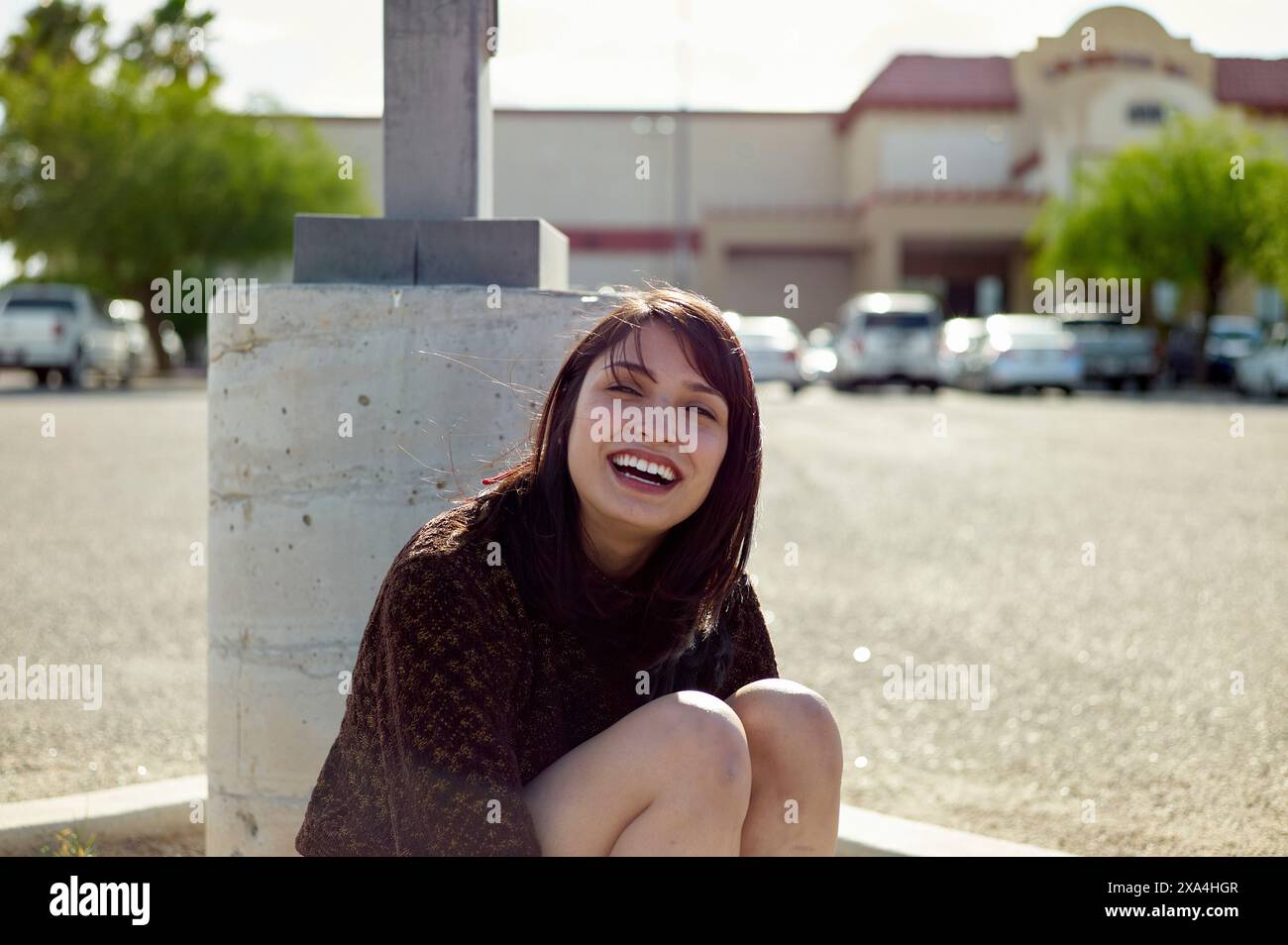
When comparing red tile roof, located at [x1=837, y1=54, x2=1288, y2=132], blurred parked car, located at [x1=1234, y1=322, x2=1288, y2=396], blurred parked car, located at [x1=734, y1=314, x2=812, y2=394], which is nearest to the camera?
blurred parked car, located at [x1=734, y1=314, x2=812, y2=394]

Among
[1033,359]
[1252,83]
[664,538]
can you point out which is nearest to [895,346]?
[1033,359]

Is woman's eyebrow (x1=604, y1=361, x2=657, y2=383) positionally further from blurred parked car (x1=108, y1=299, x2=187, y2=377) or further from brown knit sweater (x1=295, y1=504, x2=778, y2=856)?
blurred parked car (x1=108, y1=299, x2=187, y2=377)

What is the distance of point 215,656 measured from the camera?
134 inches

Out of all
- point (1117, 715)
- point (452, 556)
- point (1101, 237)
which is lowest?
point (1117, 715)

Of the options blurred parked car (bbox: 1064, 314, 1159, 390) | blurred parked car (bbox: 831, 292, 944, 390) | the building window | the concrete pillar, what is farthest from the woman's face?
the building window

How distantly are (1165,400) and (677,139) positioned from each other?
94.8 feet

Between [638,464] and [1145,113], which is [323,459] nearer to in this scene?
[638,464]

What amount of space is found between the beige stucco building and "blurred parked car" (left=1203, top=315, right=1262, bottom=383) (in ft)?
23.8

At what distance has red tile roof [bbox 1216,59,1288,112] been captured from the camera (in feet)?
154

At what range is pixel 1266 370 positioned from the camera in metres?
27.7

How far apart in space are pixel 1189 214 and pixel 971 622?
31.1 m

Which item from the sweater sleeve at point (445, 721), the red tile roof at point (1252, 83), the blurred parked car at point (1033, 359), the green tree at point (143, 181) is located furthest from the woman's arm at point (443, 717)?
the red tile roof at point (1252, 83)
